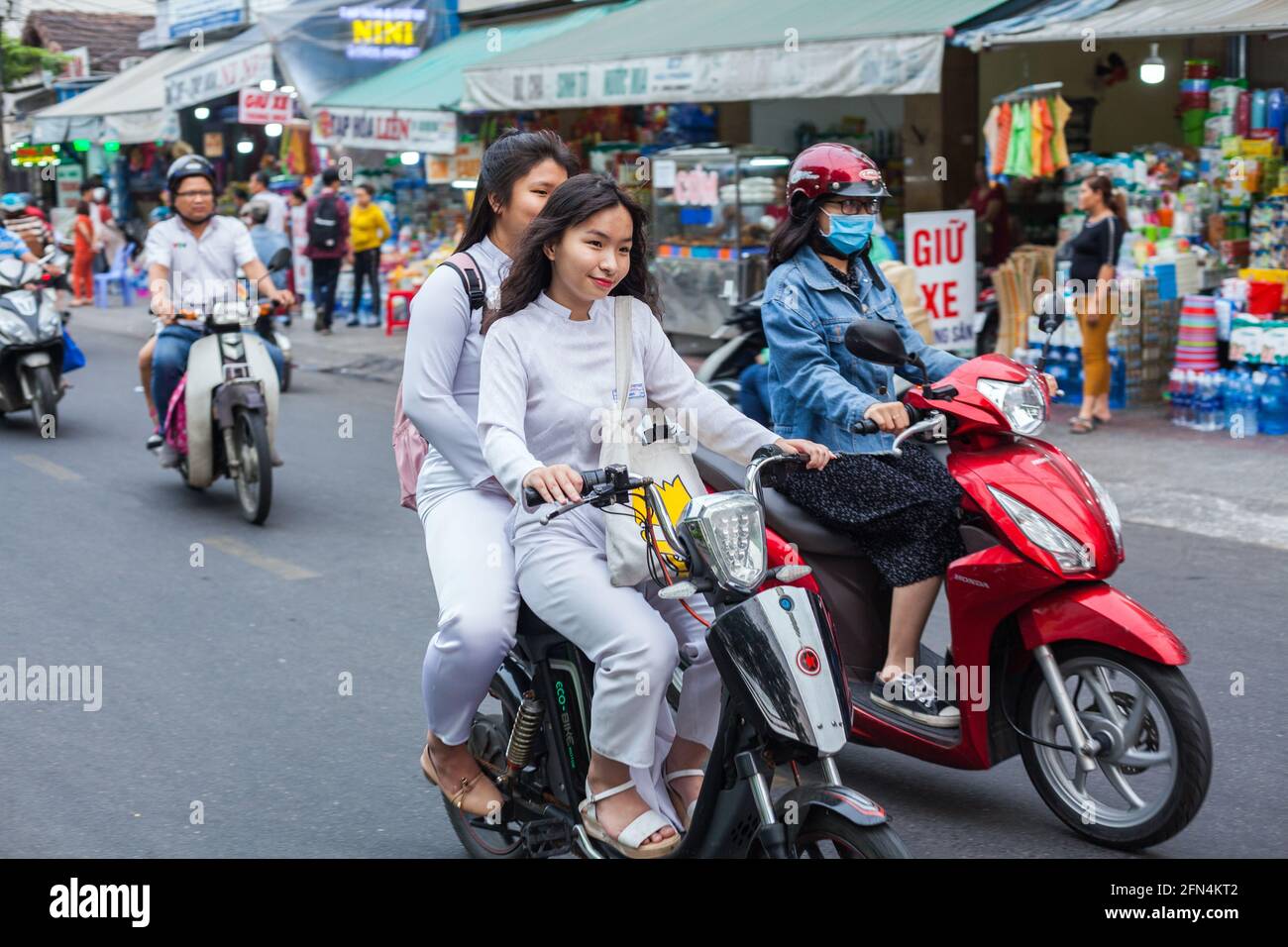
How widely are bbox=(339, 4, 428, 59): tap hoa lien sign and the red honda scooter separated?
56.4 feet

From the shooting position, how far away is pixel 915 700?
4.46 meters

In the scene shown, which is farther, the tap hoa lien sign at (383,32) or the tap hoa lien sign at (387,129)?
the tap hoa lien sign at (383,32)

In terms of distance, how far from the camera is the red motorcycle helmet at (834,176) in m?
4.57

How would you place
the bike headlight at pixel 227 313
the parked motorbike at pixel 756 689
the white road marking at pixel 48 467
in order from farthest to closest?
the white road marking at pixel 48 467, the bike headlight at pixel 227 313, the parked motorbike at pixel 756 689

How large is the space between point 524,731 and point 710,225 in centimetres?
1173

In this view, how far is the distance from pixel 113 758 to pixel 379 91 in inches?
609

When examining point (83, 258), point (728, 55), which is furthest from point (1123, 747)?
point (83, 258)

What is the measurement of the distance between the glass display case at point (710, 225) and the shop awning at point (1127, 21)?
352cm

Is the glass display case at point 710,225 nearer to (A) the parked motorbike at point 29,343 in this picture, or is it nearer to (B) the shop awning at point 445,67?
(B) the shop awning at point 445,67

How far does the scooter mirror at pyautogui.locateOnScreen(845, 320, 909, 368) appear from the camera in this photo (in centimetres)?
380

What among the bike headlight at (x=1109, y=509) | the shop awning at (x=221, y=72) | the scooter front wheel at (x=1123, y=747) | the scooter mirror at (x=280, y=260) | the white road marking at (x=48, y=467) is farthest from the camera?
the shop awning at (x=221, y=72)

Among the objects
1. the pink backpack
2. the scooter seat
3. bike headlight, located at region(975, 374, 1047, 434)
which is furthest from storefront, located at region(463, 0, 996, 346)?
the pink backpack

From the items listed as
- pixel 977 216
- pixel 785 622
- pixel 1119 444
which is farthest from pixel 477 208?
pixel 977 216

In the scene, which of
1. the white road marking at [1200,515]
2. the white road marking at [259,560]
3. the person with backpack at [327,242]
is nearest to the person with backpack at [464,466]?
the white road marking at [259,560]
